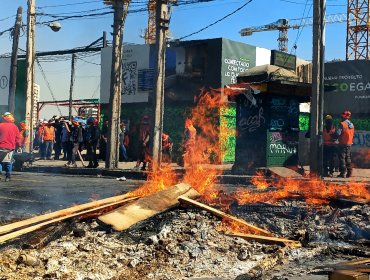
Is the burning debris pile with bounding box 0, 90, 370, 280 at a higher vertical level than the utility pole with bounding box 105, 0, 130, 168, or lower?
lower

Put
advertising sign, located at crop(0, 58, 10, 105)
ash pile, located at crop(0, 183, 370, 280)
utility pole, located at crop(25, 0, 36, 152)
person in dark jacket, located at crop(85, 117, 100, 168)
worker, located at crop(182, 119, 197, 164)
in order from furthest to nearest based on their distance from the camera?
advertising sign, located at crop(0, 58, 10, 105)
utility pole, located at crop(25, 0, 36, 152)
person in dark jacket, located at crop(85, 117, 100, 168)
worker, located at crop(182, 119, 197, 164)
ash pile, located at crop(0, 183, 370, 280)

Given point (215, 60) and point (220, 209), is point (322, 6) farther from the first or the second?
point (220, 209)

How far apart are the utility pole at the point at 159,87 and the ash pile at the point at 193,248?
9404 millimetres

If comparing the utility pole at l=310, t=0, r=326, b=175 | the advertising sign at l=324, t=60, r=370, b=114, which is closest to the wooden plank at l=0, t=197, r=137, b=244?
the utility pole at l=310, t=0, r=326, b=175

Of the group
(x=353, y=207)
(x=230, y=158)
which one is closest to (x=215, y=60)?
(x=230, y=158)

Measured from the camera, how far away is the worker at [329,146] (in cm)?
1580

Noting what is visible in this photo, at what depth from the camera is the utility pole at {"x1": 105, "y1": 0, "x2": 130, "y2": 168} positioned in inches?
697

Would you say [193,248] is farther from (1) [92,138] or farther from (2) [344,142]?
(1) [92,138]

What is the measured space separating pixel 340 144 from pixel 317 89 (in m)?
2.16

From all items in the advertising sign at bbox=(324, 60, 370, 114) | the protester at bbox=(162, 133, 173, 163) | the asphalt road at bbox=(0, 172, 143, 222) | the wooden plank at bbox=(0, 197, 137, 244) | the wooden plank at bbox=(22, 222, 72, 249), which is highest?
the advertising sign at bbox=(324, 60, 370, 114)

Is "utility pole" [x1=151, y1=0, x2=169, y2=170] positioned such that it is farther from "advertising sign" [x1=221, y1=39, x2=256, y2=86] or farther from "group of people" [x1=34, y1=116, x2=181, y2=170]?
"advertising sign" [x1=221, y1=39, x2=256, y2=86]

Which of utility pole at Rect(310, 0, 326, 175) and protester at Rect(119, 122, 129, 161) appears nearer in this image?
utility pole at Rect(310, 0, 326, 175)

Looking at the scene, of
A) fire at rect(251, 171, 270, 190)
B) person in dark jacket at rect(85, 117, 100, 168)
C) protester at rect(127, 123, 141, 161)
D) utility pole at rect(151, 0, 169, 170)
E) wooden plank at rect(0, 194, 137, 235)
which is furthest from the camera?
protester at rect(127, 123, 141, 161)

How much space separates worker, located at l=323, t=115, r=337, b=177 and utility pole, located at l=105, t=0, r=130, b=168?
7.88 meters
